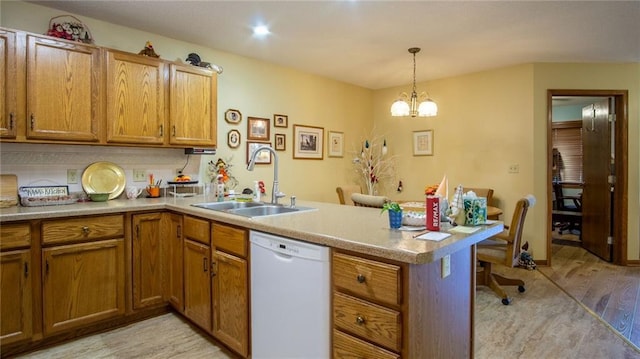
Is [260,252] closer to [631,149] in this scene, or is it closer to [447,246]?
[447,246]

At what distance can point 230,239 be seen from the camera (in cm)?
205

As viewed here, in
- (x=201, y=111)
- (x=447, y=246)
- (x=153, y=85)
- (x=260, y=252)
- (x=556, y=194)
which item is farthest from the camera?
(x=556, y=194)

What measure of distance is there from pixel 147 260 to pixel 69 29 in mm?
1819

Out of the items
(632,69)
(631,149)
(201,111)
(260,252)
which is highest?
(632,69)

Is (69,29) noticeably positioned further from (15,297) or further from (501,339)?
(501,339)

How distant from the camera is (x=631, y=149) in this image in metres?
4.14

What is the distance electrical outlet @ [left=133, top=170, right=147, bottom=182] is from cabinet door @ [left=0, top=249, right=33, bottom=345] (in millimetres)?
1067

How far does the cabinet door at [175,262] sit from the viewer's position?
2570 millimetres

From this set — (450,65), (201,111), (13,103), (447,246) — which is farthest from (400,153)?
(13,103)

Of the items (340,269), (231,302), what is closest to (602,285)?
(340,269)

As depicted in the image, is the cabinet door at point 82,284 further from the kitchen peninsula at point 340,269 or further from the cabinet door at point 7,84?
the cabinet door at point 7,84

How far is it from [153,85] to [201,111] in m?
0.44

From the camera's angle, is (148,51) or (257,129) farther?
(257,129)

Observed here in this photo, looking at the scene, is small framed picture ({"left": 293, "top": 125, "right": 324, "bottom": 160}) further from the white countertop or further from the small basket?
the small basket
